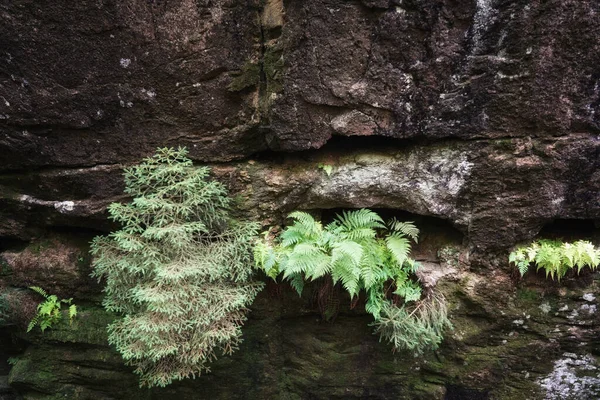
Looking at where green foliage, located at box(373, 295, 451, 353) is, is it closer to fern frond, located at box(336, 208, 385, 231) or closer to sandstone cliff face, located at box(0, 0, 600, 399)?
sandstone cliff face, located at box(0, 0, 600, 399)

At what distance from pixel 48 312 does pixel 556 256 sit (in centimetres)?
Answer: 609

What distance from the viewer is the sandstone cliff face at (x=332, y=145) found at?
360 centimetres

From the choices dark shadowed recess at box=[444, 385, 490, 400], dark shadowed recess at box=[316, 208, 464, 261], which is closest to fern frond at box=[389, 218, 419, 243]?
dark shadowed recess at box=[316, 208, 464, 261]

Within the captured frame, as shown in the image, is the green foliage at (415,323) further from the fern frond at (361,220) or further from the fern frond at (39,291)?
the fern frond at (39,291)

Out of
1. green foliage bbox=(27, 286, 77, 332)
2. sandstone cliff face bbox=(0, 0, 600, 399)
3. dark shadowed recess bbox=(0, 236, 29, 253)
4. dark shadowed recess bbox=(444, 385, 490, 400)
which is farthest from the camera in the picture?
dark shadowed recess bbox=(0, 236, 29, 253)

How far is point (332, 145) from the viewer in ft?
14.1

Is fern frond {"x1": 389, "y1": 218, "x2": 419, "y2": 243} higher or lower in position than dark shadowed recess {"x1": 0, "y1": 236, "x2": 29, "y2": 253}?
higher

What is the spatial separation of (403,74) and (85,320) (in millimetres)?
4928

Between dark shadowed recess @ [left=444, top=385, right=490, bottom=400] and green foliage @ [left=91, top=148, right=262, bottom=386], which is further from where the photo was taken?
dark shadowed recess @ [left=444, top=385, right=490, bottom=400]

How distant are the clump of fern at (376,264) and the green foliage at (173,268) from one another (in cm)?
44

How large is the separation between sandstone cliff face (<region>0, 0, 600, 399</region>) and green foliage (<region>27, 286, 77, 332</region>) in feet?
0.48

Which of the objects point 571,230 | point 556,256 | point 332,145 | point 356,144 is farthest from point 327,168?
point 571,230

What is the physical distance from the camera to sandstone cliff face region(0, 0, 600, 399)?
3.60 meters

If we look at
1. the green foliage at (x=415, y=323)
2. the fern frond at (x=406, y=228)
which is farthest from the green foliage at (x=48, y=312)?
the fern frond at (x=406, y=228)
